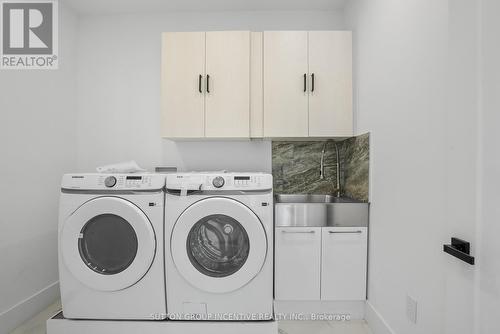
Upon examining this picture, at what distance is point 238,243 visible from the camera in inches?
66.0

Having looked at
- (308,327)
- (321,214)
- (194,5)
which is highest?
(194,5)

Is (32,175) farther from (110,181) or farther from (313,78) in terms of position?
(313,78)

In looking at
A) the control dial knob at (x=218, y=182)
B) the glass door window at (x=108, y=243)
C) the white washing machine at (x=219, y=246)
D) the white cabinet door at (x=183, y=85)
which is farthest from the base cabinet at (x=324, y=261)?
the white cabinet door at (x=183, y=85)

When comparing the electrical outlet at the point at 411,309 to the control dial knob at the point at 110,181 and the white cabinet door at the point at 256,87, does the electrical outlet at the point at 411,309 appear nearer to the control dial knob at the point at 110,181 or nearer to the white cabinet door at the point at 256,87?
the white cabinet door at the point at 256,87

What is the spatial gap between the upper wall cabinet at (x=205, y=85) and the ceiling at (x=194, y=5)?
1.52 ft

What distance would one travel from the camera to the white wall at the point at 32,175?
5.98 feet

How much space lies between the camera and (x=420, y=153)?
1.28 metres

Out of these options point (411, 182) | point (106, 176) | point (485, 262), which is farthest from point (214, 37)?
point (485, 262)

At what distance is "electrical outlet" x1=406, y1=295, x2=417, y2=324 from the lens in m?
1.32

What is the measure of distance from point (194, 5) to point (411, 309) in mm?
2845

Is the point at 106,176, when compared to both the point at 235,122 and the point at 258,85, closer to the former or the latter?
the point at 235,122

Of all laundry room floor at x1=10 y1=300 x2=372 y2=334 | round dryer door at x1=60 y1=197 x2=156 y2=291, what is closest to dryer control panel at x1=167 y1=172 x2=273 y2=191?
round dryer door at x1=60 y1=197 x2=156 y2=291

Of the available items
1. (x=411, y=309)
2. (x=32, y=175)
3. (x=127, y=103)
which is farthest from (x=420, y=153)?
(x=32, y=175)

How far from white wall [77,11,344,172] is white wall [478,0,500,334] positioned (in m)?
1.91
